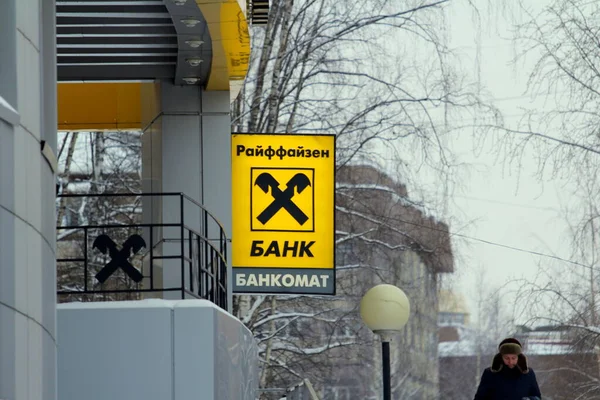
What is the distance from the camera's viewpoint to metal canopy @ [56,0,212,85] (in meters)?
15.9

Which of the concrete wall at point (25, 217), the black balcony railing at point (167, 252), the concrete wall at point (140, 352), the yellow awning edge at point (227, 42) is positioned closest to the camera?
the concrete wall at point (25, 217)

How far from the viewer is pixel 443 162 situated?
25734mm

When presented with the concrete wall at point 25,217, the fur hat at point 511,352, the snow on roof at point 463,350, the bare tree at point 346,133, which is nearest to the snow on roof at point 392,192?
the bare tree at point 346,133

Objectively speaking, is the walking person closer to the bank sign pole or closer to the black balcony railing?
the black balcony railing

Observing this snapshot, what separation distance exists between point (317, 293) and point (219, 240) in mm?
1674

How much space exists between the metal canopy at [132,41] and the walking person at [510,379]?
4.78 m

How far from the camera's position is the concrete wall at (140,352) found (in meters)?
12.6

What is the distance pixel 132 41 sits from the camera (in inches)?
691

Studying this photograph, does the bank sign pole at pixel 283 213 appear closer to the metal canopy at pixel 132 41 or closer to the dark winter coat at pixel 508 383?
the metal canopy at pixel 132 41

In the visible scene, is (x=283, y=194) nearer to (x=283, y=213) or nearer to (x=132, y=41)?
(x=283, y=213)

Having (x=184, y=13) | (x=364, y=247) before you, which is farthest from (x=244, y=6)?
(x=364, y=247)

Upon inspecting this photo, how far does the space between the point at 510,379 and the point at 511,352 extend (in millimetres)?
267

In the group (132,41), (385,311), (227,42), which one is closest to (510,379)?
(385,311)

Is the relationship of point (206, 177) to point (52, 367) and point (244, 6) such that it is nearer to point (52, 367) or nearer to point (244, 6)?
point (244, 6)
